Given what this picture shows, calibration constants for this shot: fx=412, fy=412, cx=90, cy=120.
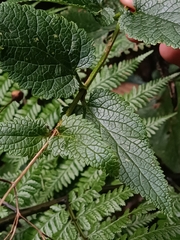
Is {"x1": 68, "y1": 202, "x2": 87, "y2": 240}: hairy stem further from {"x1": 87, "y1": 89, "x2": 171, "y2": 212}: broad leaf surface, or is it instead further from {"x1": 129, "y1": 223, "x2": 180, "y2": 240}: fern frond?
{"x1": 87, "y1": 89, "x2": 171, "y2": 212}: broad leaf surface

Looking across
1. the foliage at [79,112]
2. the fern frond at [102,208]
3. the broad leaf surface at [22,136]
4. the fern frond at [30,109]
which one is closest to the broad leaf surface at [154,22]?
the foliage at [79,112]

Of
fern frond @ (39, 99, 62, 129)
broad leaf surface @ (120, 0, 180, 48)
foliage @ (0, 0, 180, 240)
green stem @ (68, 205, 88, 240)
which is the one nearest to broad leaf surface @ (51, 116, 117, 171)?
foliage @ (0, 0, 180, 240)

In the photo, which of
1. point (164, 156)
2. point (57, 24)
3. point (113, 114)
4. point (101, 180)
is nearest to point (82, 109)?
point (113, 114)

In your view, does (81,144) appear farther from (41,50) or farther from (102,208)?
(102,208)

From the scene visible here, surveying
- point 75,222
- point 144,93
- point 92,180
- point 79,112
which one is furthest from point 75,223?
point 144,93

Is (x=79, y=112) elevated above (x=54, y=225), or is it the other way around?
(x=79, y=112)

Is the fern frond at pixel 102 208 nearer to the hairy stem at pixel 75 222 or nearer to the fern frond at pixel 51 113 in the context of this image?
the hairy stem at pixel 75 222
